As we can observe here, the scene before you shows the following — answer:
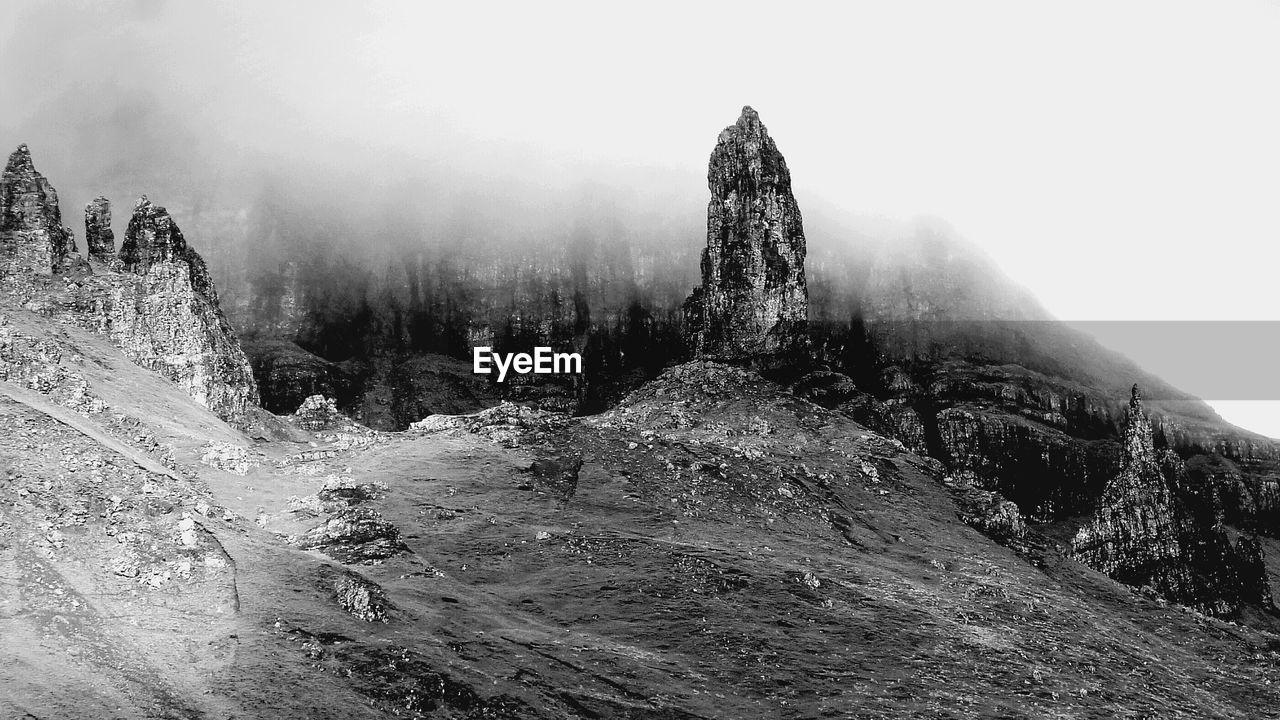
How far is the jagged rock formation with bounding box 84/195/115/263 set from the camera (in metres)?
175

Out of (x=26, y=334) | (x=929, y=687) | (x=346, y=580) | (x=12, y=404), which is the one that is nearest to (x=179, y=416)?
(x=26, y=334)

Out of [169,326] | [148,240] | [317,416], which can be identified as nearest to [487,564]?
[169,326]

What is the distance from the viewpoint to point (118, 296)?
150m

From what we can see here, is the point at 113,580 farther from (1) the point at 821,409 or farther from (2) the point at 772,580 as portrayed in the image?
(1) the point at 821,409

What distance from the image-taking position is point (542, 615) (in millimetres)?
103750

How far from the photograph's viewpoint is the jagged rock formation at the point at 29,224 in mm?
146250

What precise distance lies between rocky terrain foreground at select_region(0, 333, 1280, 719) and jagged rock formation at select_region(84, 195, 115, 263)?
42187 mm

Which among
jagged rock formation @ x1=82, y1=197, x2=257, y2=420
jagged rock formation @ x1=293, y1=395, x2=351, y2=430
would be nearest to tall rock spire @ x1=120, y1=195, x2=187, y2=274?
jagged rock formation @ x1=82, y1=197, x2=257, y2=420

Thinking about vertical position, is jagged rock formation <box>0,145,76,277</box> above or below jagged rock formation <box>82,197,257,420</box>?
above

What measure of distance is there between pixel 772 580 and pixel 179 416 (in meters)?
82.4

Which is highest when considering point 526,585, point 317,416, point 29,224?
point 29,224

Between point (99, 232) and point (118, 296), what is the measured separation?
3377 centimetres

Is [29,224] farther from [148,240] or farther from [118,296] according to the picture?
[148,240]

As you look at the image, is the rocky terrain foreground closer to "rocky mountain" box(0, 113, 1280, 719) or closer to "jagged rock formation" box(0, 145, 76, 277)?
"rocky mountain" box(0, 113, 1280, 719)
